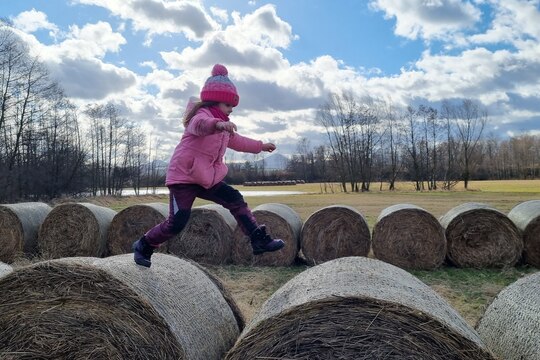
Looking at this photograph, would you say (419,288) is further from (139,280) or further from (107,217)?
(107,217)

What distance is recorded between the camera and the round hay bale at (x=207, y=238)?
10.2 metres

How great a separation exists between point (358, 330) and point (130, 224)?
8898mm

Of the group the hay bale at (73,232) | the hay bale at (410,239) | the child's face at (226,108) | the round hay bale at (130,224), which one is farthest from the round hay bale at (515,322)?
the hay bale at (73,232)

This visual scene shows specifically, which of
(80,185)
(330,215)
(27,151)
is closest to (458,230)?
(330,215)

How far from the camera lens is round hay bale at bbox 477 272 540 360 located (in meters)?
3.27

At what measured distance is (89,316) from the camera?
3309 millimetres

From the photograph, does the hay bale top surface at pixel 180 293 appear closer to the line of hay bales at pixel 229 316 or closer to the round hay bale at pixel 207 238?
the line of hay bales at pixel 229 316

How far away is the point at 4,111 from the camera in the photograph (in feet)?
118

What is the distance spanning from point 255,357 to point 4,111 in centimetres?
3932

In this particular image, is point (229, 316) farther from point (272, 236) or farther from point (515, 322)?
point (272, 236)

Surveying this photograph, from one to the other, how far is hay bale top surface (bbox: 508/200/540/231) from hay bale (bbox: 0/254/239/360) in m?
8.91

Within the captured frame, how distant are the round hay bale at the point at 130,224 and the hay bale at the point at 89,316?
739 centimetres

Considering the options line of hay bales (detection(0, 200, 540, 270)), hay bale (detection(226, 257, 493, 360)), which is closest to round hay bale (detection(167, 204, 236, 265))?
line of hay bales (detection(0, 200, 540, 270))

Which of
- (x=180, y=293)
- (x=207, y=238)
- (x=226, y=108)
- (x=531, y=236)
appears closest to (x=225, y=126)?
(x=226, y=108)
